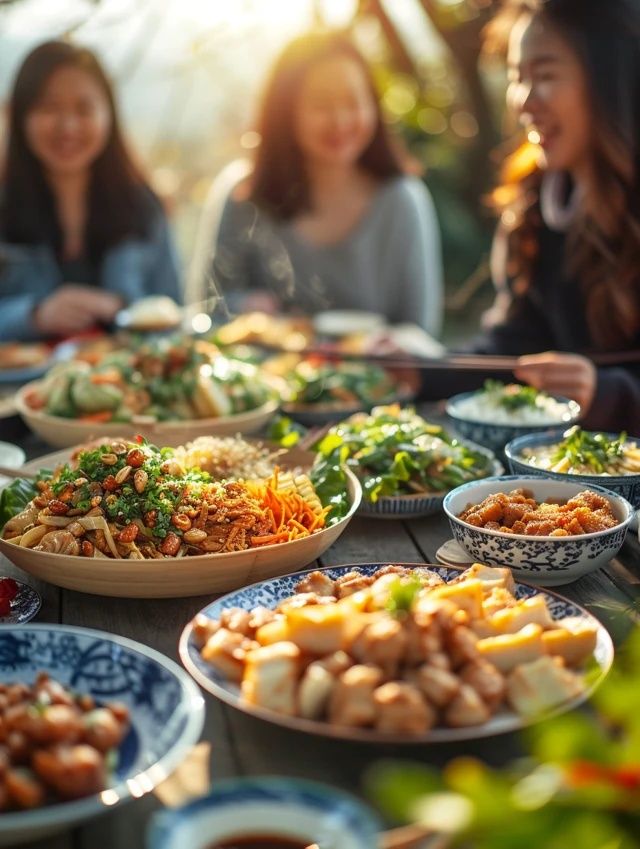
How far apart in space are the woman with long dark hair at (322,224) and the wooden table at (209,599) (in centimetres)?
317

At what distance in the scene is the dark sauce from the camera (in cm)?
103

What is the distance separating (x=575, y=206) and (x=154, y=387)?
1.83 meters

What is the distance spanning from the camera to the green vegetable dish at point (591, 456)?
2.17m

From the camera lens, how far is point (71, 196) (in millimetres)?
5121

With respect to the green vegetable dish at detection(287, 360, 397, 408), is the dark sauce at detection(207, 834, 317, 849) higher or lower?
higher

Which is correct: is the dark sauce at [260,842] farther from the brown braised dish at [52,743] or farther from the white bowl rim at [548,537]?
the white bowl rim at [548,537]

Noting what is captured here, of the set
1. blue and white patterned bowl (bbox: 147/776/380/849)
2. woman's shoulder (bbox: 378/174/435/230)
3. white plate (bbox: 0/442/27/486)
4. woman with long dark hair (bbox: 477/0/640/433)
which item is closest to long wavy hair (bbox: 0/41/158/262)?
woman's shoulder (bbox: 378/174/435/230)

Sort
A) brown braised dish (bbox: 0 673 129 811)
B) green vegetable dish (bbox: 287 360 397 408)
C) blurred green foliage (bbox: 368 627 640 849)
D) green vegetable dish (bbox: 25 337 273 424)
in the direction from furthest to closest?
1. green vegetable dish (bbox: 287 360 397 408)
2. green vegetable dish (bbox: 25 337 273 424)
3. brown braised dish (bbox: 0 673 129 811)
4. blurred green foliage (bbox: 368 627 640 849)

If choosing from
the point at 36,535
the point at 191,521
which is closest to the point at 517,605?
the point at 191,521

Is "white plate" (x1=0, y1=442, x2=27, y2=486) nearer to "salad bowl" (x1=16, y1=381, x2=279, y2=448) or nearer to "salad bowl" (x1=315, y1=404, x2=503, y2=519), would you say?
"salad bowl" (x1=16, y1=381, x2=279, y2=448)

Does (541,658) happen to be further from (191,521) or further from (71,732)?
(191,521)

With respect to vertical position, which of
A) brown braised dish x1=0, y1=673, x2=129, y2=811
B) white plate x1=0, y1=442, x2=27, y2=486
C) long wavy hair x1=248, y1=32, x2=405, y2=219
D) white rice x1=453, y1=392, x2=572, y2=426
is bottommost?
white rice x1=453, y1=392, x2=572, y2=426

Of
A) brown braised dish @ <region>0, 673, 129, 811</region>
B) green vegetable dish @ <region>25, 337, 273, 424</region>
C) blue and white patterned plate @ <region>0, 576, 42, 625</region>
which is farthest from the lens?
green vegetable dish @ <region>25, 337, 273, 424</region>

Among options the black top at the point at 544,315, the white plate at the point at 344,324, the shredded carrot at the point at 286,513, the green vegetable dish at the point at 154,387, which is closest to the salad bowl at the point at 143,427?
the green vegetable dish at the point at 154,387
